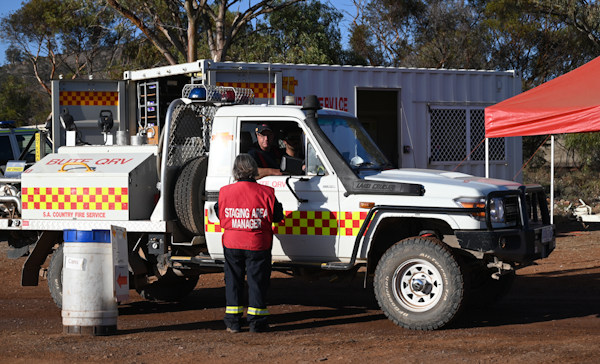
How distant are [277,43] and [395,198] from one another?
84.2ft

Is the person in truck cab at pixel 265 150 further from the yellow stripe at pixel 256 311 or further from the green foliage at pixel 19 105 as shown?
the green foliage at pixel 19 105

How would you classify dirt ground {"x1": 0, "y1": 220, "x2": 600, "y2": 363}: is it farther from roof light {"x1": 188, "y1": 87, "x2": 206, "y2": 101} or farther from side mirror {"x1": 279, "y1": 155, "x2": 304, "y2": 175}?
roof light {"x1": 188, "y1": 87, "x2": 206, "y2": 101}

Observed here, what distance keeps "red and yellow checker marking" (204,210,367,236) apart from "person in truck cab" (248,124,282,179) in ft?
1.77

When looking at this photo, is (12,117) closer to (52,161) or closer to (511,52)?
(511,52)

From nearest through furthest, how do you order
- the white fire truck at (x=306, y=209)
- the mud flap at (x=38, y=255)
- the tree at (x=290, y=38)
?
the white fire truck at (x=306, y=209), the mud flap at (x=38, y=255), the tree at (x=290, y=38)

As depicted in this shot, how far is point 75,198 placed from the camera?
8695mm

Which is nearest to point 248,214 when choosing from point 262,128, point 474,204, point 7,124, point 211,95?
point 262,128

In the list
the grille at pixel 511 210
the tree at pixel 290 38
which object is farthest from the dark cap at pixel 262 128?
the tree at pixel 290 38

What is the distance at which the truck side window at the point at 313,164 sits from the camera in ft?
26.4

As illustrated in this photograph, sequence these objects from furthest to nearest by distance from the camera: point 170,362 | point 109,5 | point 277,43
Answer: point 277,43
point 109,5
point 170,362

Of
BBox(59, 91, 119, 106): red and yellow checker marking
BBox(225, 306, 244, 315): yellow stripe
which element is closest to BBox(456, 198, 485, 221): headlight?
BBox(225, 306, 244, 315): yellow stripe

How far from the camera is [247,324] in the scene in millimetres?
8352

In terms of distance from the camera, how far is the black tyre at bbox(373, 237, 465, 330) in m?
7.48

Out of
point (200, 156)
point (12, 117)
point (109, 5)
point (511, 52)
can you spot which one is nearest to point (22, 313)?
point (200, 156)
